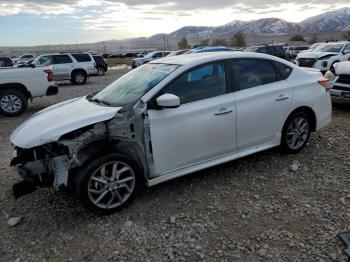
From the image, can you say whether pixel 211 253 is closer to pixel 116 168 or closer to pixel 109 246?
pixel 109 246

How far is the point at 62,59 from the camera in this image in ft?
61.6

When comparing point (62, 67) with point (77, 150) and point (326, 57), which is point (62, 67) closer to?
point (326, 57)

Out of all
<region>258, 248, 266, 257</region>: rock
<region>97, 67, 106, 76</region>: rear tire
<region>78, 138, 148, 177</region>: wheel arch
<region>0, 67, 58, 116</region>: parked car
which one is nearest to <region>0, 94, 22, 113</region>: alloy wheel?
<region>0, 67, 58, 116</region>: parked car

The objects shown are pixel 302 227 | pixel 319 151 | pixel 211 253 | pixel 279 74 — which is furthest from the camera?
pixel 319 151

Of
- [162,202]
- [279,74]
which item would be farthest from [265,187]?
[279,74]

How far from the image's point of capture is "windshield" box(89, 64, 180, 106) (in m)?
4.19

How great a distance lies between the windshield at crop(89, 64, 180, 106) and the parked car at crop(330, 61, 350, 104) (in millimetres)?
4976

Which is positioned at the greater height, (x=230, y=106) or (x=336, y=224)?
(x=230, y=106)

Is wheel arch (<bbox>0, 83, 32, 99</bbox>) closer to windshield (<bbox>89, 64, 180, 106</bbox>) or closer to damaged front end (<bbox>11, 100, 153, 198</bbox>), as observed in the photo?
windshield (<bbox>89, 64, 180, 106</bbox>)

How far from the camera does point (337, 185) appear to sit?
442 centimetres

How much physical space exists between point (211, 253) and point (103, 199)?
135cm

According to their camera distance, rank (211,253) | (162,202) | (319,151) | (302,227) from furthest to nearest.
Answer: (319,151)
(162,202)
(302,227)
(211,253)

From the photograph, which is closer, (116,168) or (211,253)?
(211,253)

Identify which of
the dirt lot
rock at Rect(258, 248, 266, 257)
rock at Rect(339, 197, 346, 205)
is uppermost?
the dirt lot
